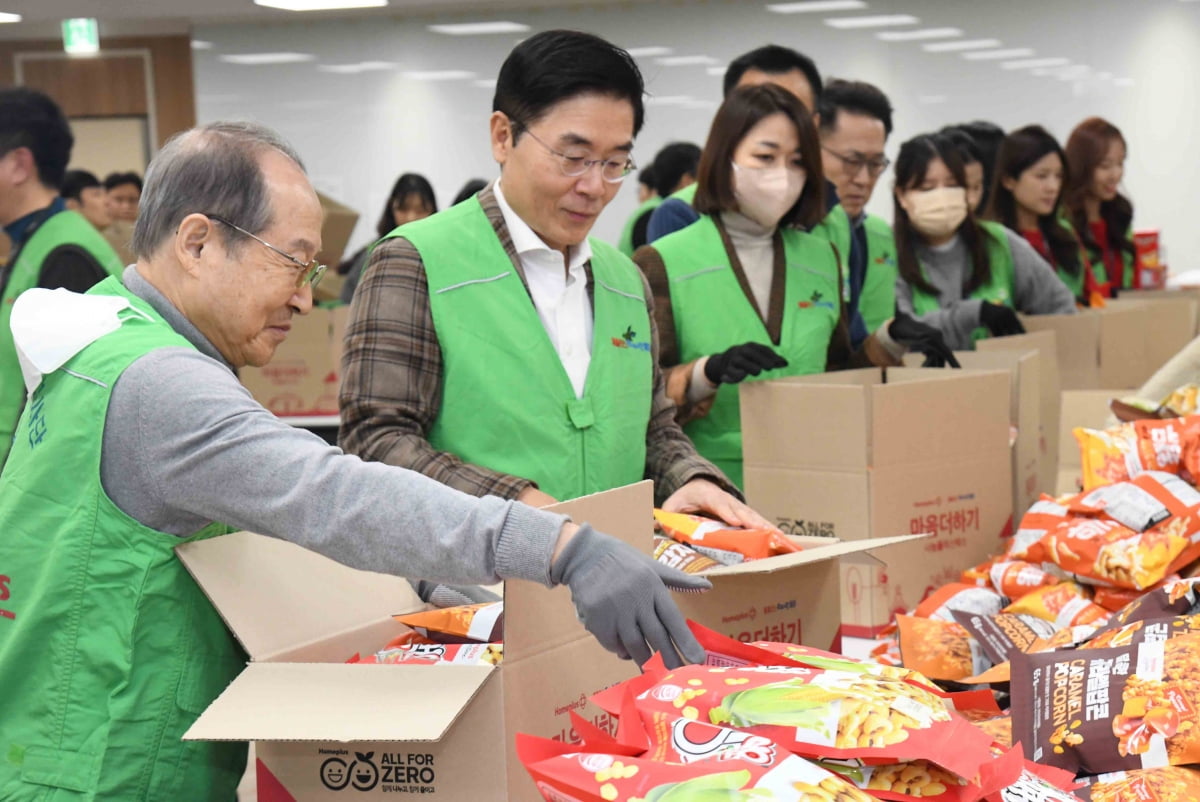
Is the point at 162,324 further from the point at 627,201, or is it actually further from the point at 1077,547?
the point at 627,201

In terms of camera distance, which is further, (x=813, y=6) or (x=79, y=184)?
(x=813, y=6)

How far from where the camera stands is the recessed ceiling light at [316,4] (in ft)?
25.8

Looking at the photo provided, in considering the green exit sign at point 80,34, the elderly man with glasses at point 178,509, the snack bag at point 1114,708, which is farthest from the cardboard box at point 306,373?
the green exit sign at point 80,34

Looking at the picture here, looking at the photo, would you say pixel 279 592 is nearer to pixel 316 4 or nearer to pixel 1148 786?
pixel 1148 786

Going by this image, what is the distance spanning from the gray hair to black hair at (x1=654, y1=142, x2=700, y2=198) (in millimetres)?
4076

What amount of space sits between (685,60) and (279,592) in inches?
309

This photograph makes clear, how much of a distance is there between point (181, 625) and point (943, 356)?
1823mm

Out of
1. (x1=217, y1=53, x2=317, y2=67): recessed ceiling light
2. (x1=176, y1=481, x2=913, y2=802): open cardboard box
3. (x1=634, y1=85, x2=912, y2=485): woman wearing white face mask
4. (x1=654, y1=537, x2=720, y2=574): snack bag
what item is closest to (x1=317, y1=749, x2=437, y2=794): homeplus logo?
(x1=176, y1=481, x2=913, y2=802): open cardboard box

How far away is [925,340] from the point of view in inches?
103

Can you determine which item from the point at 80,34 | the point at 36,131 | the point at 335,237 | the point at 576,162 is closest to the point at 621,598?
the point at 576,162

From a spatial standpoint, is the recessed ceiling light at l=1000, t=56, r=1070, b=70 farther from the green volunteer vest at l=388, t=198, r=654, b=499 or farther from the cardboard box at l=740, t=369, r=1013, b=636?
the green volunteer vest at l=388, t=198, r=654, b=499

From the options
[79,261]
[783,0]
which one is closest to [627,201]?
[783,0]

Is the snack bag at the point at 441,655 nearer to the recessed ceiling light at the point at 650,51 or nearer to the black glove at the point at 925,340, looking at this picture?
the black glove at the point at 925,340

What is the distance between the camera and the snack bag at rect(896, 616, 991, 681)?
1.69 meters
